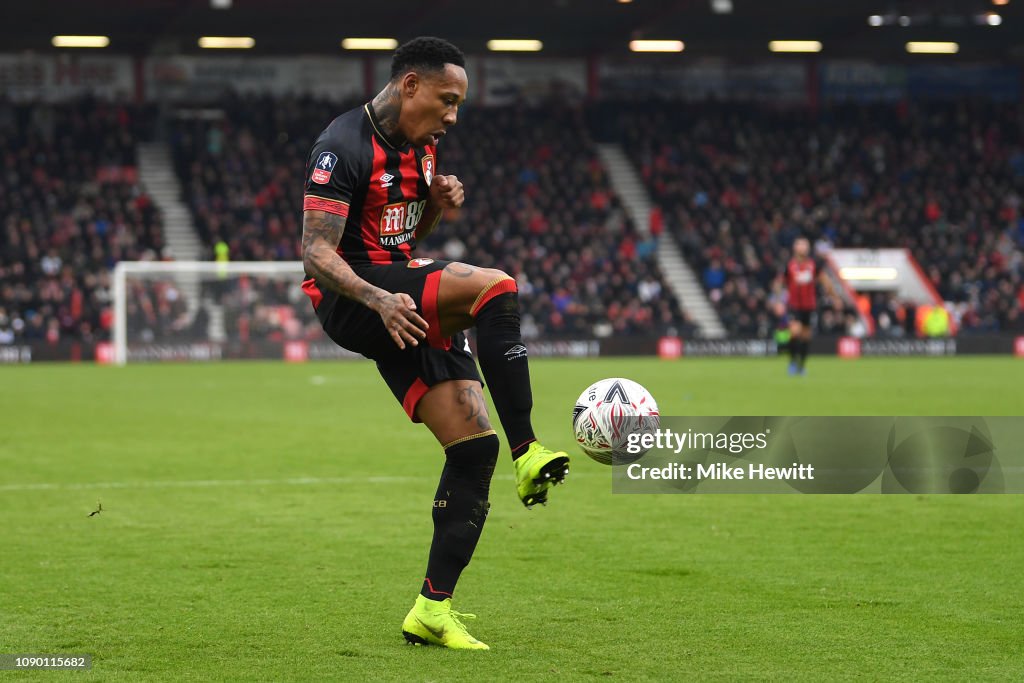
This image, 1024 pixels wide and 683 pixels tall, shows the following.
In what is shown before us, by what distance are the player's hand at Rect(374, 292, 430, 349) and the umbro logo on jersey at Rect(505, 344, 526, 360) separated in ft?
0.97

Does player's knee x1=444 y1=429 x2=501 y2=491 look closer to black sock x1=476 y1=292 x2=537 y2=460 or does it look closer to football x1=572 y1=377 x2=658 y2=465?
black sock x1=476 y1=292 x2=537 y2=460

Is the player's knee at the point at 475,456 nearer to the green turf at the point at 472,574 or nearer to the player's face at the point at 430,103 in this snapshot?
the green turf at the point at 472,574

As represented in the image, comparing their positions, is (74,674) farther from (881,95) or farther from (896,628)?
(881,95)

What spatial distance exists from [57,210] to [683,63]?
18.9 m

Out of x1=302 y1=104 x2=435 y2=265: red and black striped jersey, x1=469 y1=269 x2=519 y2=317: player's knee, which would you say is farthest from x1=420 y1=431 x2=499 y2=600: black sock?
x1=302 y1=104 x2=435 y2=265: red and black striped jersey

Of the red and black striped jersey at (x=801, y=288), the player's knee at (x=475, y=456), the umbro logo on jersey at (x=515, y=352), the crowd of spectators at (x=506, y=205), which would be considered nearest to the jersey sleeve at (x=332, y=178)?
the umbro logo on jersey at (x=515, y=352)

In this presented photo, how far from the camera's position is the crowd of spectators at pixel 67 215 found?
29.2 meters

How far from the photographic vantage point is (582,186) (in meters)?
37.4

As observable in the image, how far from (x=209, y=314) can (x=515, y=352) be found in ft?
83.5

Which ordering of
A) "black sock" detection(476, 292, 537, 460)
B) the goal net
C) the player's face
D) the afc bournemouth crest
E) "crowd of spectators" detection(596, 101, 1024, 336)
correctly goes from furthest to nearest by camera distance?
"crowd of spectators" detection(596, 101, 1024, 336), the goal net, the afc bournemouth crest, the player's face, "black sock" detection(476, 292, 537, 460)

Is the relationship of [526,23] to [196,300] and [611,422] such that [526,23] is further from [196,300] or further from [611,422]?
[611,422]

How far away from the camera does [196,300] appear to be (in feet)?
95.1

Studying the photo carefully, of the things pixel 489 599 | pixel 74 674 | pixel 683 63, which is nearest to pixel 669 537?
pixel 489 599

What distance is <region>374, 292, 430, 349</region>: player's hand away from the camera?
4258 mm
